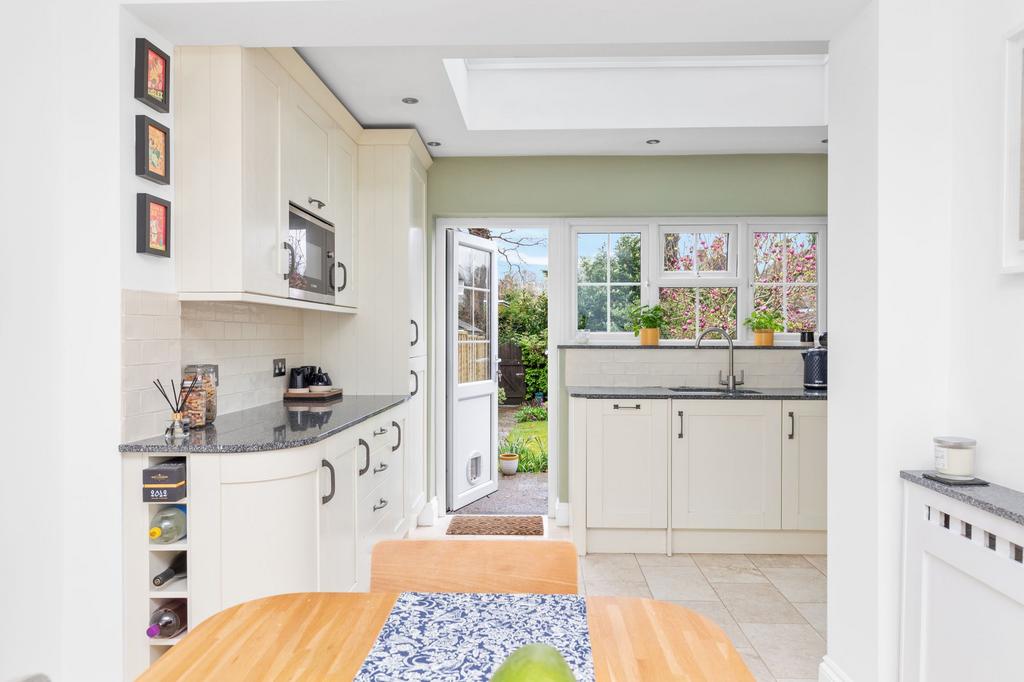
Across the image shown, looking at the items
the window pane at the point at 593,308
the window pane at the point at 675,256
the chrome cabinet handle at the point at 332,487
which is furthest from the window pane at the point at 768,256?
the chrome cabinet handle at the point at 332,487

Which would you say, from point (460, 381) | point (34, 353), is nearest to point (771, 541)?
point (460, 381)

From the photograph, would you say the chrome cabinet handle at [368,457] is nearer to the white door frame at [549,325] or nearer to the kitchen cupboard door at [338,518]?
the kitchen cupboard door at [338,518]

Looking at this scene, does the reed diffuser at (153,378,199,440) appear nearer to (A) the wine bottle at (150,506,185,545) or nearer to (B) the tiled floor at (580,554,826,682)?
(A) the wine bottle at (150,506,185,545)

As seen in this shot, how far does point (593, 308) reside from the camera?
14.0 ft

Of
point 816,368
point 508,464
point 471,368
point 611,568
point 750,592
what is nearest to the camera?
point 750,592

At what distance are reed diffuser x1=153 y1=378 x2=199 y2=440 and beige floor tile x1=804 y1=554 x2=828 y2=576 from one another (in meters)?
3.17

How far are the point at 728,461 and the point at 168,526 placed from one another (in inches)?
110

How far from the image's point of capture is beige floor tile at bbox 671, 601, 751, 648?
2525 millimetres

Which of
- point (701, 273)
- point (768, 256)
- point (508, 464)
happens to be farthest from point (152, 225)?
point (508, 464)

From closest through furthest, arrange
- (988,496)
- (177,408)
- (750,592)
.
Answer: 1. (988,496)
2. (177,408)
3. (750,592)

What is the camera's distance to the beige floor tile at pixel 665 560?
11.1ft

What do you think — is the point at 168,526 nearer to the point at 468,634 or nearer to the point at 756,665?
the point at 468,634

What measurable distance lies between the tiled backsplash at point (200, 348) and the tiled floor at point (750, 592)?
1.95m

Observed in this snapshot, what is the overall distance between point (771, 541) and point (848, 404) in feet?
6.21
